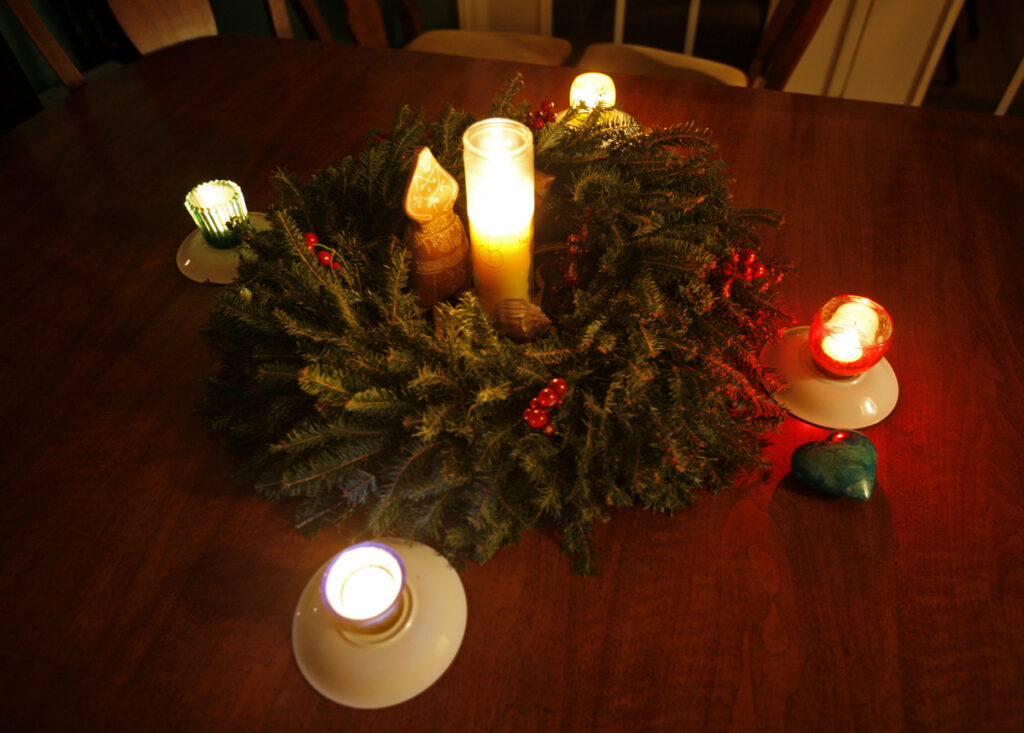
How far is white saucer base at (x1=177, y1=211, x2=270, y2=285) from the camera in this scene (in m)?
0.95

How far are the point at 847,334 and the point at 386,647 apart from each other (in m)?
0.59

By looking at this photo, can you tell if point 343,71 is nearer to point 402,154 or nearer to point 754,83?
point 402,154

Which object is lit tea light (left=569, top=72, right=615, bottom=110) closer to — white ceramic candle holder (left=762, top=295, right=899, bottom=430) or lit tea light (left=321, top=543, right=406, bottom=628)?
white ceramic candle holder (left=762, top=295, right=899, bottom=430)

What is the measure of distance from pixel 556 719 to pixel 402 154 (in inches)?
26.7

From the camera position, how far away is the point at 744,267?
0.70 m

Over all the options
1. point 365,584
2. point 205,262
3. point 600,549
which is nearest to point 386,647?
point 365,584

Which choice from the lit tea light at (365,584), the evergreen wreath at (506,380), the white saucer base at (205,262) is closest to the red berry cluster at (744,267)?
the evergreen wreath at (506,380)

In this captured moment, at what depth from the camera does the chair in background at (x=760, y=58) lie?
1426 mm

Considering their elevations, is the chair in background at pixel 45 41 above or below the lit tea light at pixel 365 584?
above

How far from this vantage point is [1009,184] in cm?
106

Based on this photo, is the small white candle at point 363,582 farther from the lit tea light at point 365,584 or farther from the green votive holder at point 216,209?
the green votive holder at point 216,209

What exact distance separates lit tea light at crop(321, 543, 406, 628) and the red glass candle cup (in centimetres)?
52

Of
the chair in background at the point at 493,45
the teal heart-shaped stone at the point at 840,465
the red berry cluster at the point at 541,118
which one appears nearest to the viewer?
the teal heart-shaped stone at the point at 840,465

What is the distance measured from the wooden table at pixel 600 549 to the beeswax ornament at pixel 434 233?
0.30 m
